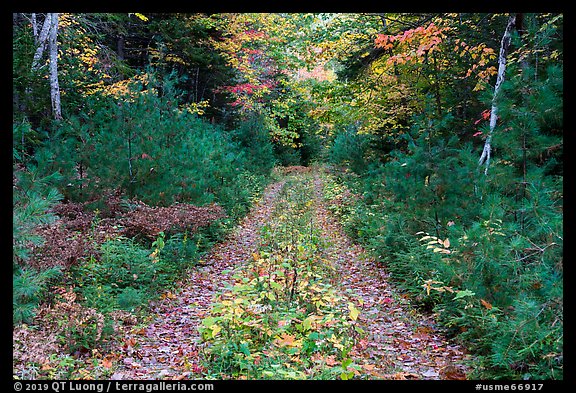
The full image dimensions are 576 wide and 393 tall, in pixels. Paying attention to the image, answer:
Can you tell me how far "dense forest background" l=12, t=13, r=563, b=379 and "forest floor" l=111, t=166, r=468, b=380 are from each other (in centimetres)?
31

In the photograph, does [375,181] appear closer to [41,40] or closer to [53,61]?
[53,61]

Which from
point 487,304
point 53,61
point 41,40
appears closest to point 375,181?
point 487,304

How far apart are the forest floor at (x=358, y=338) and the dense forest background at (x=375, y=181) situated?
315 millimetres

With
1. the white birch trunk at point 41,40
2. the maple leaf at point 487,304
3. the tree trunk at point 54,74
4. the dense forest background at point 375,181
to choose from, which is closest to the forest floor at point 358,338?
the dense forest background at point 375,181

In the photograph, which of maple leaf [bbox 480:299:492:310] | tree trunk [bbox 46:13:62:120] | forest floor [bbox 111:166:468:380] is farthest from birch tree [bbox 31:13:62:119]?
maple leaf [bbox 480:299:492:310]

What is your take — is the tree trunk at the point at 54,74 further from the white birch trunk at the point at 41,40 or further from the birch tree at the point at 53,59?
the white birch trunk at the point at 41,40

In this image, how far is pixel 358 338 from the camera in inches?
209

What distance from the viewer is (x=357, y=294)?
712 cm

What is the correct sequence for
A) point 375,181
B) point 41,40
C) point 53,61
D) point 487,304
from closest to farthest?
1. point 487,304
2. point 53,61
3. point 375,181
4. point 41,40

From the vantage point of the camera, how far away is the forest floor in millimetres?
4609

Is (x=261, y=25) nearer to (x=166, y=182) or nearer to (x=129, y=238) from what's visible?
(x=166, y=182)

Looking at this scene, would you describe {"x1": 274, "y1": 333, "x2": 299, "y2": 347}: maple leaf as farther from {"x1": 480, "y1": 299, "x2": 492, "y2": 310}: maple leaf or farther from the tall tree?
the tall tree

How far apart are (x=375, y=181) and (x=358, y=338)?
665 centimetres
